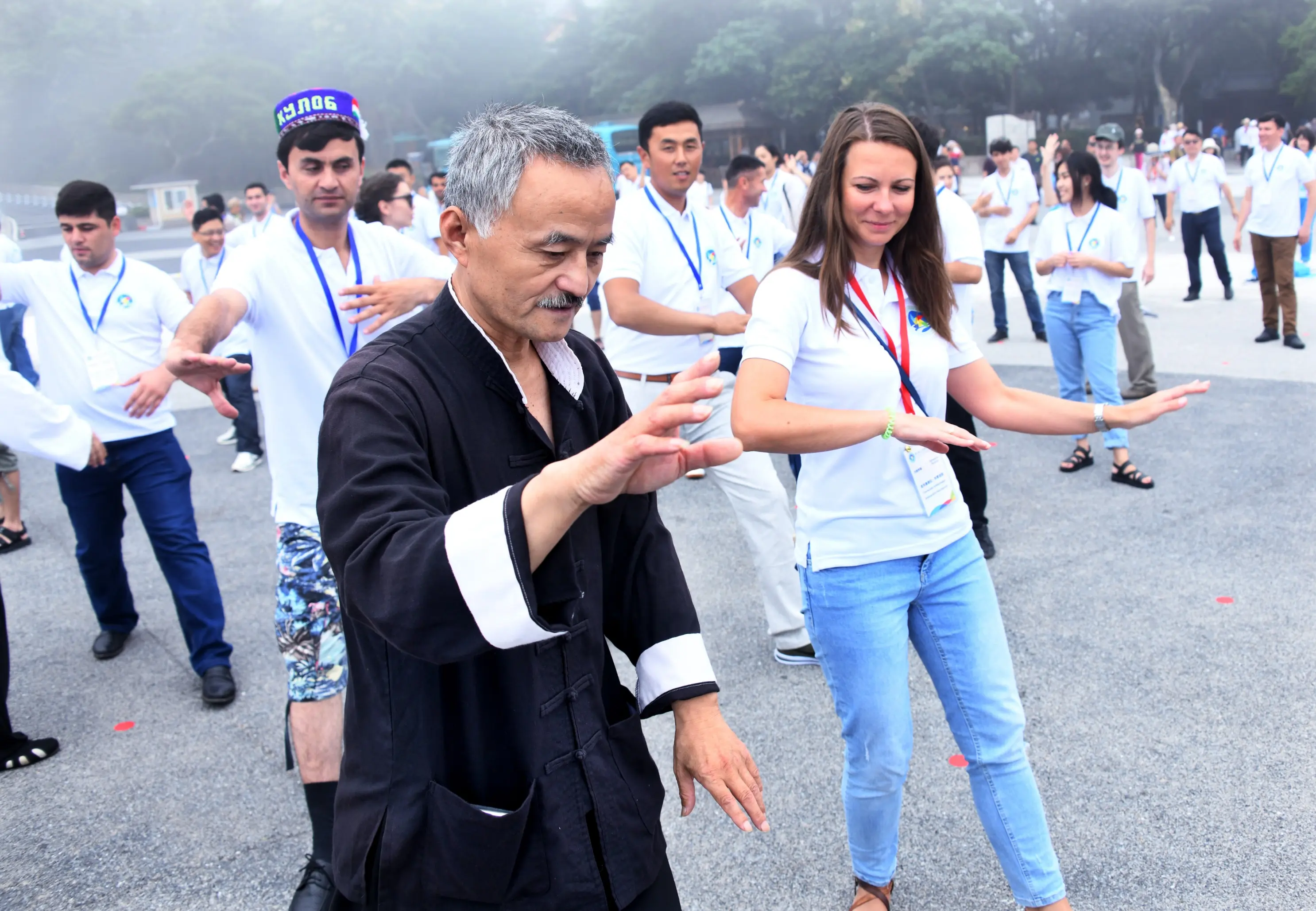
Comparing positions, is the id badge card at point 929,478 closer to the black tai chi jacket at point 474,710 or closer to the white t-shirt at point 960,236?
the black tai chi jacket at point 474,710

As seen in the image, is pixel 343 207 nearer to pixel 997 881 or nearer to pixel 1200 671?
pixel 997 881

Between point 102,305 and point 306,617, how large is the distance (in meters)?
2.41

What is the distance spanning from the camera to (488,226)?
1.47 meters

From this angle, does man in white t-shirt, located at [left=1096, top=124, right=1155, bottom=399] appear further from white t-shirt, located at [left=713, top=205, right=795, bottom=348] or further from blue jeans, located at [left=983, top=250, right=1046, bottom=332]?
white t-shirt, located at [left=713, top=205, right=795, bottom=348]

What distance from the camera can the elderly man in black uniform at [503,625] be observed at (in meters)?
1.33

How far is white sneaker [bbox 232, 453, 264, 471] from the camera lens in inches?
320

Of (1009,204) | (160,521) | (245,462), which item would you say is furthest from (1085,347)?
(245,462)

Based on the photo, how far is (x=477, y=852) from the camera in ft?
4.92

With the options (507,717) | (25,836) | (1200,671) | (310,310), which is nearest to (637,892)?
(507,717)

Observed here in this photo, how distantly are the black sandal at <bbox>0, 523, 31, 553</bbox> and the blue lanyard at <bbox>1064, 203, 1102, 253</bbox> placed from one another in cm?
663

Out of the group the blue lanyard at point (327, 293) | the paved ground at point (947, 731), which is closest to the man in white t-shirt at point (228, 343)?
the paved ground at point (947, 731)

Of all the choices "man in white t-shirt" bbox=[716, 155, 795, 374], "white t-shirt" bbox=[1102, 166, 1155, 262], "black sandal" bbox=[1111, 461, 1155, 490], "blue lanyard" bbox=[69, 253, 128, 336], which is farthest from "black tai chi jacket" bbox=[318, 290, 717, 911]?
"white t-shirt" bbox=[1102, 166, 1155, 262]

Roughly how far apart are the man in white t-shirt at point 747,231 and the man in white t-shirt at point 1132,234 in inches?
83.0

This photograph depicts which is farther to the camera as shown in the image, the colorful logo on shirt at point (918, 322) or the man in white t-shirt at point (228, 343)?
the man in white t-shirt at point (228, 343)
